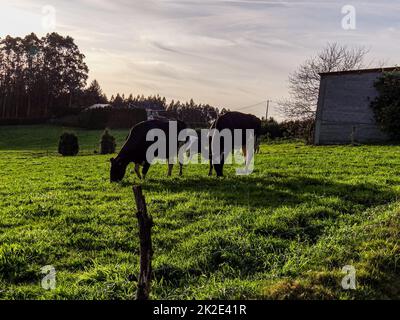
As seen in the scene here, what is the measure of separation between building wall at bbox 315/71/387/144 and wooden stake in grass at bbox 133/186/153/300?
2754 cm

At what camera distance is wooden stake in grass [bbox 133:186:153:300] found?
387 cm

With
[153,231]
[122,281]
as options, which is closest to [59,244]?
[153,231]

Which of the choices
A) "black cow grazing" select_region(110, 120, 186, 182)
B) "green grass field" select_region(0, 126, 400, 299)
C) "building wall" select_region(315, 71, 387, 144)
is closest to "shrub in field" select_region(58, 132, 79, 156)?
"building wall" select_region(315, 71, 387, 144)

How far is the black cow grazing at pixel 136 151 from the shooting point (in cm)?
1373

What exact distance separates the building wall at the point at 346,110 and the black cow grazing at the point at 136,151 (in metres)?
18.6

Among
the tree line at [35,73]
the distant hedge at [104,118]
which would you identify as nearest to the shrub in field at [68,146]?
the distant hedge at [104,118]

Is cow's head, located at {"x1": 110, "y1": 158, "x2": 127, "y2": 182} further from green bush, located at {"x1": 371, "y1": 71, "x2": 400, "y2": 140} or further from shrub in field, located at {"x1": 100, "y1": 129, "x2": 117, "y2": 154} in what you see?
green bush, located at {"x1": 371, "y1": 71, "x2": 400, "y2": 140}

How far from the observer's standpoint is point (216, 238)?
698 cm

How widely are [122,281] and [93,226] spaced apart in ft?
9.84

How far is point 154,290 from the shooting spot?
520 centimetres

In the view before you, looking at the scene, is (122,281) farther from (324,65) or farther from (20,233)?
(324,65)

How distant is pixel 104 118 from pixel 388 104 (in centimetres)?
4581

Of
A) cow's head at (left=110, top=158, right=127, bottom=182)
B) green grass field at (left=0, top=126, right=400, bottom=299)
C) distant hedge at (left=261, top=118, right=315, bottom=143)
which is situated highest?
distant hedge at (left=261, top=118, right=315, bottom=143)

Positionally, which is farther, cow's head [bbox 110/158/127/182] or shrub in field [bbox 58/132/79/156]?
shrub in field [bbox 58/132/79/156]
